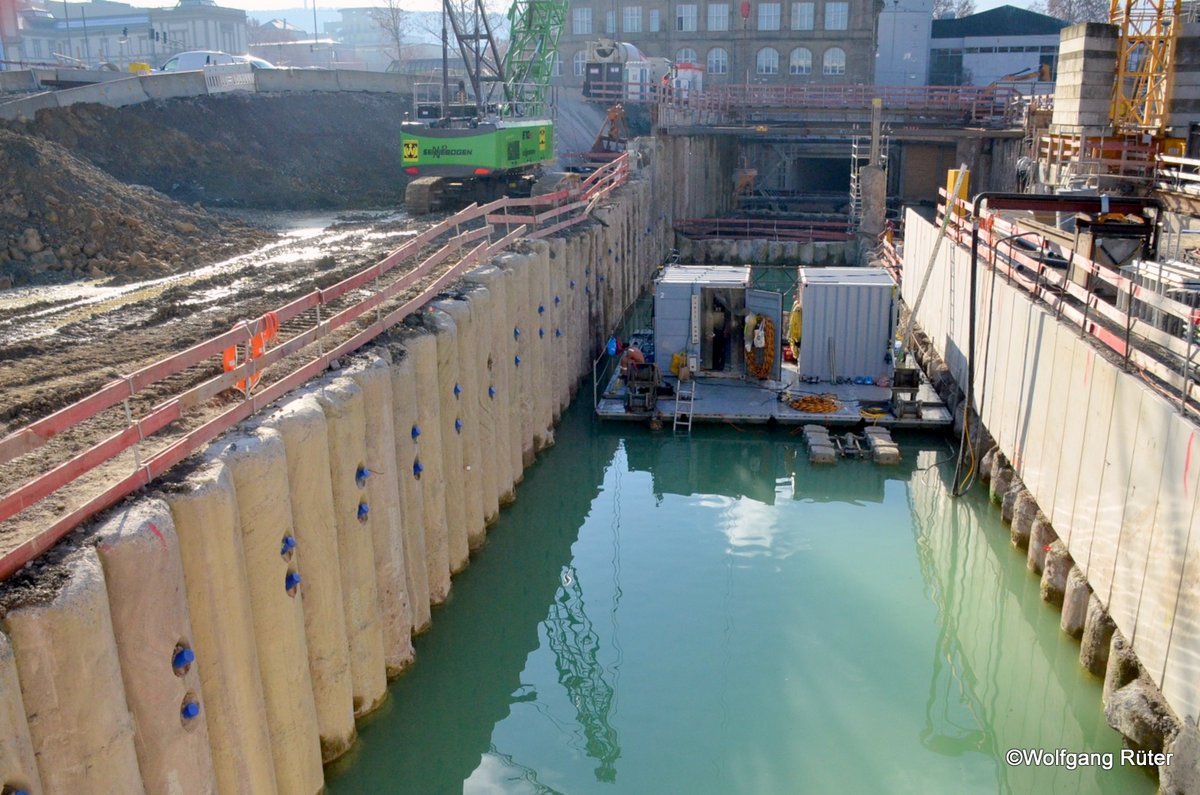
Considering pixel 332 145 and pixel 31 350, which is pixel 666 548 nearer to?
pixel 31 350

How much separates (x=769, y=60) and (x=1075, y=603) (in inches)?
2492

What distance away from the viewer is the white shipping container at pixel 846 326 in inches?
797

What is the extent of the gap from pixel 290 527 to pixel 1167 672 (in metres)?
7.38

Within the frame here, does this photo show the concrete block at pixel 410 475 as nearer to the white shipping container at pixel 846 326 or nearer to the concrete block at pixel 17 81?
the white shipping container at pixel 846 326

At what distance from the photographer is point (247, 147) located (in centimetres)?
3350

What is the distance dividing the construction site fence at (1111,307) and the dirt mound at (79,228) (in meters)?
13.3

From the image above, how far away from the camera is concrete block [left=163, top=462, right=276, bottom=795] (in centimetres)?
738

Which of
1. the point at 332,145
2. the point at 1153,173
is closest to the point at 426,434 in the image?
the point at 1153,173

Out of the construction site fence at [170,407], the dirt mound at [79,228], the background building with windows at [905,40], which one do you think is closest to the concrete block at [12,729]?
the construction site fence at [170,407]

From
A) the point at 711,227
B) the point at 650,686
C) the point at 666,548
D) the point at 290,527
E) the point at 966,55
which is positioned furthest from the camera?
the point at 966,55

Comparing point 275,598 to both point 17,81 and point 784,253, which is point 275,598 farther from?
point 784,253

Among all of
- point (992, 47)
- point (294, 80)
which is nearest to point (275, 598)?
point (294, 80)

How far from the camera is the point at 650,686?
11773 mm

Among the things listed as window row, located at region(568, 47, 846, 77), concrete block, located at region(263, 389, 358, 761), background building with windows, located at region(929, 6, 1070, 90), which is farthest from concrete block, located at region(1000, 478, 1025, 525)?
window row, located at region(568, 47, 846, 77)
